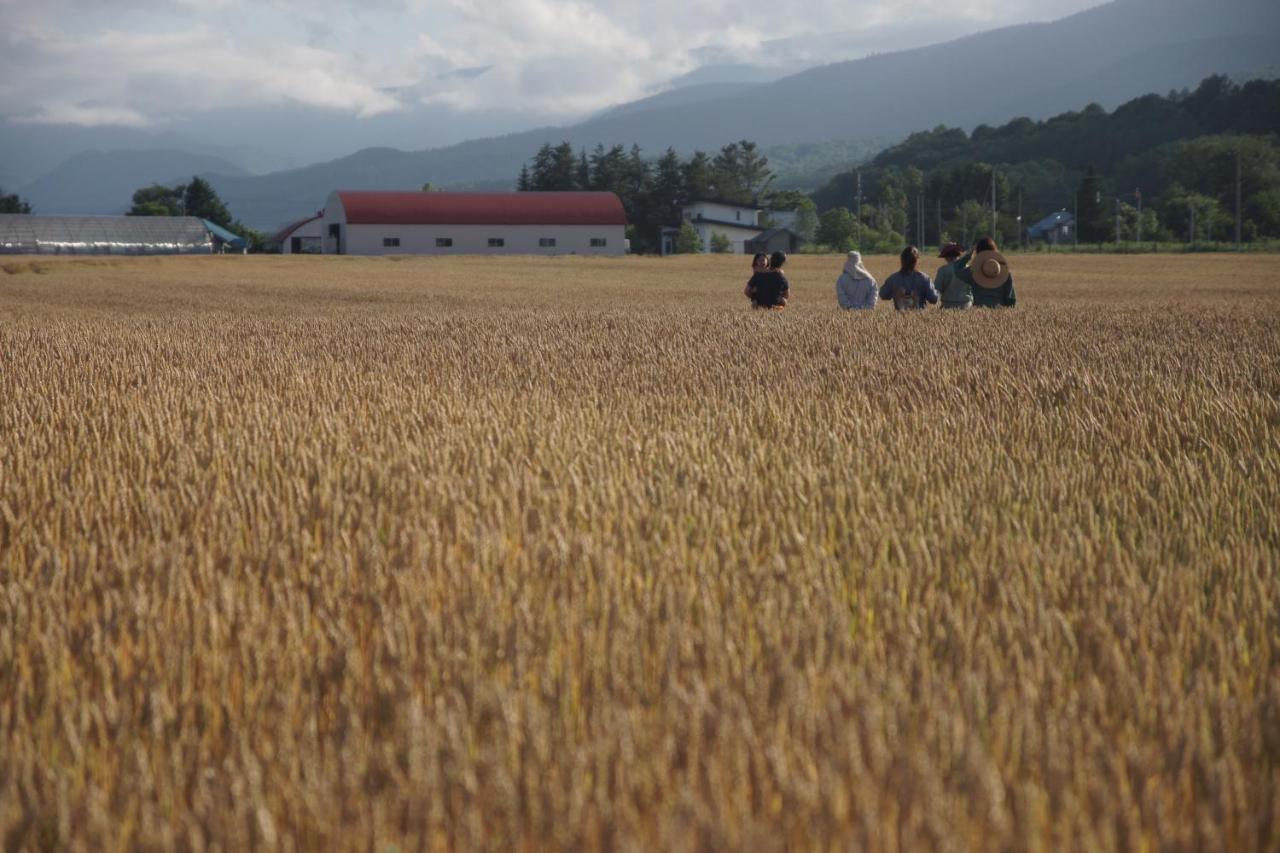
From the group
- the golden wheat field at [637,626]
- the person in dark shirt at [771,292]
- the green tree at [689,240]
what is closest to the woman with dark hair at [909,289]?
the person in dark shirt at [771,292]

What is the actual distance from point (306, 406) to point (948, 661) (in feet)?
15.9

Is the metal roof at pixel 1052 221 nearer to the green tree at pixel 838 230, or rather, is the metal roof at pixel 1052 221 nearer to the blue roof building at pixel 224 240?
the green tree at pixel 838 230

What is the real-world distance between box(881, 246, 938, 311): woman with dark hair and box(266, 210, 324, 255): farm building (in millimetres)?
91594

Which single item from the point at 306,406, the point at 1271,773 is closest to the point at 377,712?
the point at 1271,773

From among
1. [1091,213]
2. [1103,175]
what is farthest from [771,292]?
[1103,175]

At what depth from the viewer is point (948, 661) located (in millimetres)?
2326

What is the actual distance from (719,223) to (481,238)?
26.5m

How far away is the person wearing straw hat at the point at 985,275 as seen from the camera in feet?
49.7

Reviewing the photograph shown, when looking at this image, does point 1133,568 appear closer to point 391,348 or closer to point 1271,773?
point 1271,773

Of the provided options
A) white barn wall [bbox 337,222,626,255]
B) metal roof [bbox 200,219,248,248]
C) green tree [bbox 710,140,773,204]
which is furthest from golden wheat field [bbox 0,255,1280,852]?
green tree [bbox 710,140,773,204]

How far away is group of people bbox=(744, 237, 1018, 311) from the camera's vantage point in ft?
49.3

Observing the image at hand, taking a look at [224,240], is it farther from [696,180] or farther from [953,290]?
[953,290]

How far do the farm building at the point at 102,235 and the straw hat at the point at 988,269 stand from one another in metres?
84.6

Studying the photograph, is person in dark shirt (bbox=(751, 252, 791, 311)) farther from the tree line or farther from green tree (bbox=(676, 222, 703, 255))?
the tree line
